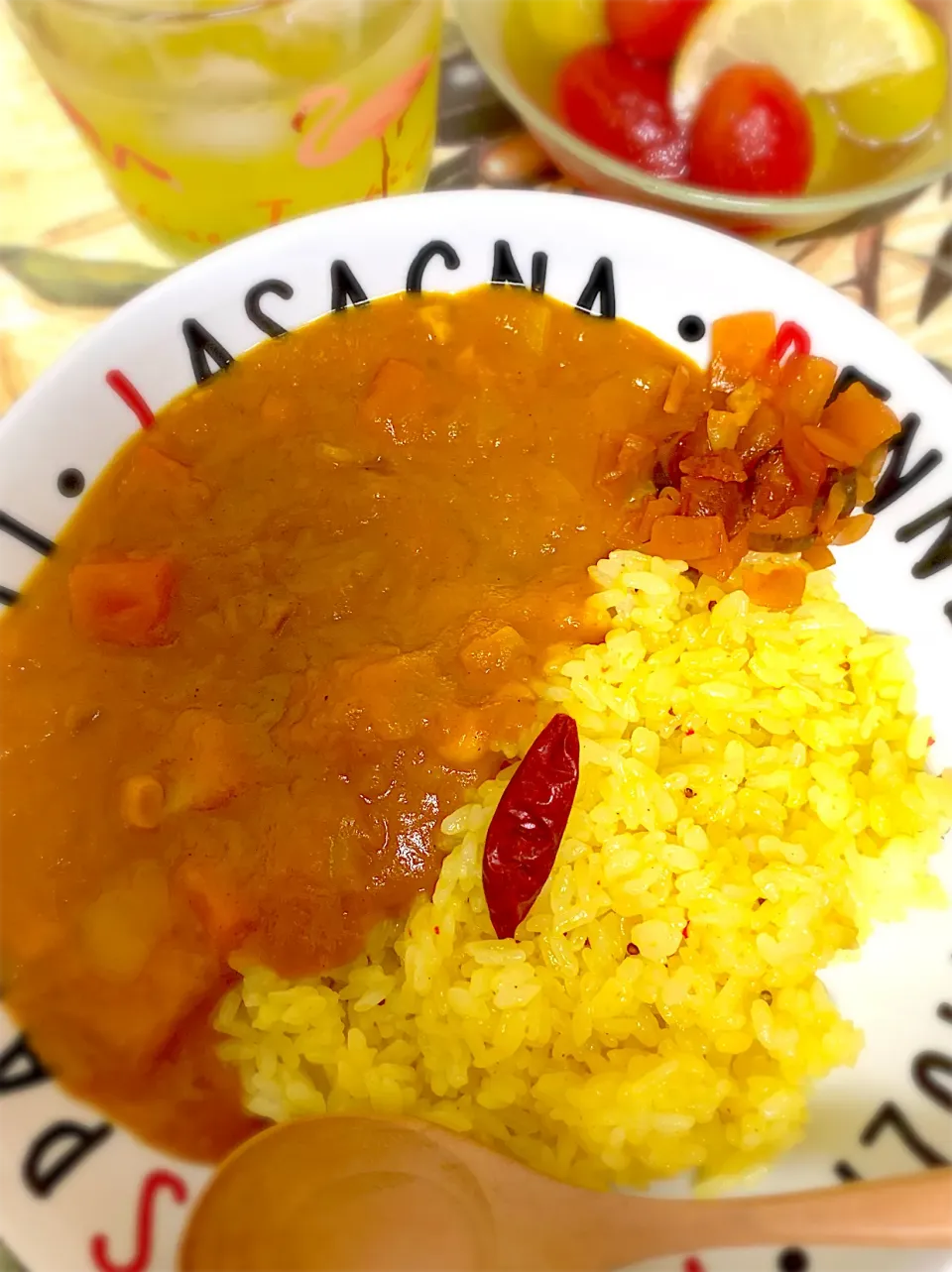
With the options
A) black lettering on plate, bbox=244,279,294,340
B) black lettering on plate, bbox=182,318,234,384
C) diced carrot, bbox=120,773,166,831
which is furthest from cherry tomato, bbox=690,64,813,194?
diced carrot, bbox=120,773,166,831

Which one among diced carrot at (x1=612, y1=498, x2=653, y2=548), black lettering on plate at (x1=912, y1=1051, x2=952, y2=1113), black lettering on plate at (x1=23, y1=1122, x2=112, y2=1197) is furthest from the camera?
diced carrot at (x1=612, y1=498, x2=653, y2=548)

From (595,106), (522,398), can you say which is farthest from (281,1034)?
(595,106)

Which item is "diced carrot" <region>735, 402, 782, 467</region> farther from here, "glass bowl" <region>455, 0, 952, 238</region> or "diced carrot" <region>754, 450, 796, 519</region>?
"glass bowl" <region>455, 0, 952, 238</region>

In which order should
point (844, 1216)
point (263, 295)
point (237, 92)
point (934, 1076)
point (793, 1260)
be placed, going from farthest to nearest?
point (263, 295) → point (237, 92) → point (934, 1076) → point (793, 1260) → point (844, 1216)

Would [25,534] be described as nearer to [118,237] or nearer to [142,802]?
[142,802]

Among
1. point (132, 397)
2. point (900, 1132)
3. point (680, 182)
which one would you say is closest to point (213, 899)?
point (132, 397)

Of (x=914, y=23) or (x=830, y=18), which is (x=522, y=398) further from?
(x=914, y=23)

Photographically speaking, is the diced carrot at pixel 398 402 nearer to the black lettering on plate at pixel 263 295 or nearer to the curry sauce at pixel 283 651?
the curry sauce at pixel 283 651
